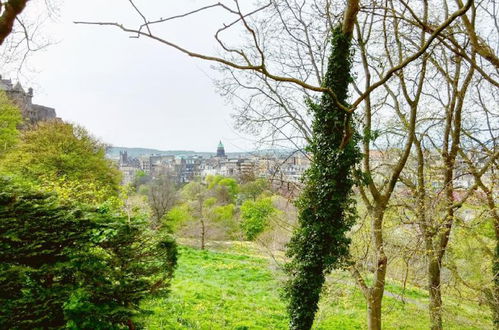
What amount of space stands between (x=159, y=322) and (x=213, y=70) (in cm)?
578

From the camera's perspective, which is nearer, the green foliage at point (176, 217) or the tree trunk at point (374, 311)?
the tree trunk at point (374, 311)

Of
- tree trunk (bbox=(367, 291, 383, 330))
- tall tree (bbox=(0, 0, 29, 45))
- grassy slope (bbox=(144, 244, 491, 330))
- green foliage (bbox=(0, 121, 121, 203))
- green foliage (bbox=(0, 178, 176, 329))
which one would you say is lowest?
grassy slope (bbox=(144, 244, 491, 330))

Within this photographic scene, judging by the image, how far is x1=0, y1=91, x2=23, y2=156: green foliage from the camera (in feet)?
68.8

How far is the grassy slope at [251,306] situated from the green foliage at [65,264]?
85 cm

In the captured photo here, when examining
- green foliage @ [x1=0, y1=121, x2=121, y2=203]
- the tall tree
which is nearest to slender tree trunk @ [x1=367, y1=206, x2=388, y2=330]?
the tall tree

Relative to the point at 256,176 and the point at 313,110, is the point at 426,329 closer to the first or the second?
the point at 256,176

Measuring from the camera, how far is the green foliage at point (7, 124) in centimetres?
2097

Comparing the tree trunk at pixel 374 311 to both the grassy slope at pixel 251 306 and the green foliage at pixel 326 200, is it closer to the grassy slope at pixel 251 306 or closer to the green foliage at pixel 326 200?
the grassy slope at pixel 251 306

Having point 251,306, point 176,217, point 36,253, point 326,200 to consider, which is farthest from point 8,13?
point 176,217

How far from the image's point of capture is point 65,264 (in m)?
4.43

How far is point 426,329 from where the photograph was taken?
10.7m

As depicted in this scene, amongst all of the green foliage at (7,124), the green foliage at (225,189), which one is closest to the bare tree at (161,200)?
the green foliage at (225,189)

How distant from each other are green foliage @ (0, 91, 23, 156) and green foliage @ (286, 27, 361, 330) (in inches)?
799

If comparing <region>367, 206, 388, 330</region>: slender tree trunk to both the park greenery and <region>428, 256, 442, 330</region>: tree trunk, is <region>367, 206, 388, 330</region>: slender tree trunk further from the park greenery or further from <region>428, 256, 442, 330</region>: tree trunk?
<region>428, 256, 442, 330</region>: tree trunk
